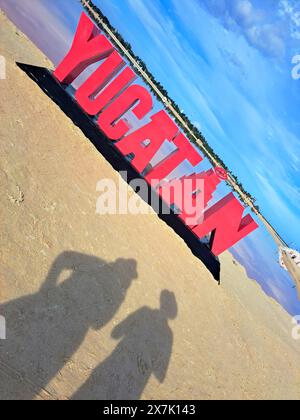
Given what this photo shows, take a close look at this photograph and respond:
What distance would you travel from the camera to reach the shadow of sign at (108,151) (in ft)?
49.4

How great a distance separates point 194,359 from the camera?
10.0m

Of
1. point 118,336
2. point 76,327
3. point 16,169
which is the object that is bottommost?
point 118,336

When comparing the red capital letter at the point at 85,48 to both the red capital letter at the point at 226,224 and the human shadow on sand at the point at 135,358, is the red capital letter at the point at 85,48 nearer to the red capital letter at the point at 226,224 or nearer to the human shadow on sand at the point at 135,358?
the red capital letter at the point at 226,224

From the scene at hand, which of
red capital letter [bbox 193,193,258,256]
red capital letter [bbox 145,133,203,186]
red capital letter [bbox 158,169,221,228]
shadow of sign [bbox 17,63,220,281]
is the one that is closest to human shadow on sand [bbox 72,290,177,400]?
shadow of sign [bbox 17,63,220,281]

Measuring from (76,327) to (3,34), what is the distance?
24.3m

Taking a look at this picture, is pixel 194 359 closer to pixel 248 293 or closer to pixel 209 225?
pixel 209 225

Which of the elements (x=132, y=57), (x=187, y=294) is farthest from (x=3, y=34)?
(x=132, y=57)

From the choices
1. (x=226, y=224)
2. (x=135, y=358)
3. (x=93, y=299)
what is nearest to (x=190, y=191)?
(x=226, y=224)

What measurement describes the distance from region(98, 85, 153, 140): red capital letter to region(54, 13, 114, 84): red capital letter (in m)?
2.27

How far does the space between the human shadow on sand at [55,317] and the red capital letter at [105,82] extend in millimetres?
8861

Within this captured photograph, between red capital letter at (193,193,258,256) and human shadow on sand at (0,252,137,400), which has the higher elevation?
human shadow on sand at (0,252,137,400)

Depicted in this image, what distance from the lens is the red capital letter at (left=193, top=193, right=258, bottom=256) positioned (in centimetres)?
1545

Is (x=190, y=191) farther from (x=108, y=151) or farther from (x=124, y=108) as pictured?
(x=124, y=108)

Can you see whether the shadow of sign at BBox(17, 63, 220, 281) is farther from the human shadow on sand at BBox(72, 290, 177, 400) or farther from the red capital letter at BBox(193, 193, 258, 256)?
the human shadow on sand at BBox(72, 290, 177, 400)
